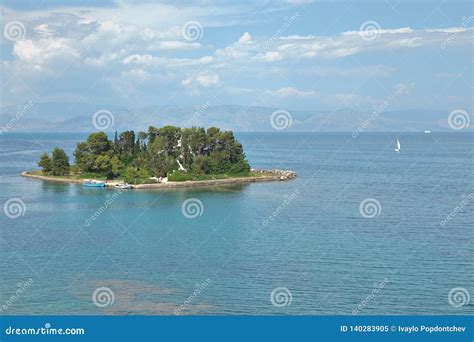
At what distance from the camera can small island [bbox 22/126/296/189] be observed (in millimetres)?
32844

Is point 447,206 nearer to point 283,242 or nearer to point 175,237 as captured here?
point 283,242

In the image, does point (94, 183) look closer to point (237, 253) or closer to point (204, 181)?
point (204, 181)

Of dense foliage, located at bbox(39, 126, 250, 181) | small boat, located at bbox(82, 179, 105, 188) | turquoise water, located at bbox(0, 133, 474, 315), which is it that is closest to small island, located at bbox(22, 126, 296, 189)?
dense foliage, located at bbox(39, 126, 250, 181)

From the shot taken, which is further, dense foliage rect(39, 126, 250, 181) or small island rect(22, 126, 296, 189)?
dense foliage rect(39, 126, 250, 181)

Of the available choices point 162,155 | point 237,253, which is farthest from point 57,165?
point 237,253

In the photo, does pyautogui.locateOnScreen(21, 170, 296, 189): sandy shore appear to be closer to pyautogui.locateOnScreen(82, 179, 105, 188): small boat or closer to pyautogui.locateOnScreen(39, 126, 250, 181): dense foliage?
pyautogui.locateOnScreen(82, 179, 105, 188): small boat

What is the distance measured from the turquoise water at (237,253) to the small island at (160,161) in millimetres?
5058

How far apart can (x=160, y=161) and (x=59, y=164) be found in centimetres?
720

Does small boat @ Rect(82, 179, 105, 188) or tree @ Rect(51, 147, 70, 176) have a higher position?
tree @ Rect(51, 147, 70, 176)

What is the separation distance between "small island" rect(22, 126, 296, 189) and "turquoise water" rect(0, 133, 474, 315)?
199 inches

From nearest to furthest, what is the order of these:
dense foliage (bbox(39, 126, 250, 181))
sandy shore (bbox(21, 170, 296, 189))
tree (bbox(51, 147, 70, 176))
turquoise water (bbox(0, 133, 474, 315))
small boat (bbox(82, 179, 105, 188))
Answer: turquoise water (bbox(0, 133, 474, 315)) < small boat (bbox(82, 179, 105, 188)) < sandy shore (bbox(21, 170, 296, 189)) < dense foliage (bbox(39, 126, 250, 181)) < tree (bbox(51, 147, 70, 176))

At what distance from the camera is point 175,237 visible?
59.2ft

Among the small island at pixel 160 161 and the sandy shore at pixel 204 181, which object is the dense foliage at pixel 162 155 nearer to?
the small island at pixel 160 161

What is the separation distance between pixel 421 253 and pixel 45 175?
2653 cm
